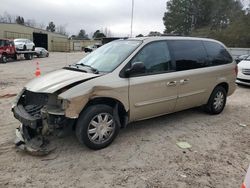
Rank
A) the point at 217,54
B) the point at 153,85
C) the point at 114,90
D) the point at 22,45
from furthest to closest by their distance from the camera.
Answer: the point at 22,45, the point at 217,54, the point at 153,85, the point at 114,90

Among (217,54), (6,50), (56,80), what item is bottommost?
(56,80)

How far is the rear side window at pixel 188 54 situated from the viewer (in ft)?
17.0

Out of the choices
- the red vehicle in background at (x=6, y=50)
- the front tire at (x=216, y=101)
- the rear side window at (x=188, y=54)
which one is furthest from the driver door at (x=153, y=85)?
the red vehicle in background at (x=6, y=50)

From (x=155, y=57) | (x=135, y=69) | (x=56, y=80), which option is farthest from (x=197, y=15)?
(x=56, y=80)

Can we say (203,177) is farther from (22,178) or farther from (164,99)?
(22,178)

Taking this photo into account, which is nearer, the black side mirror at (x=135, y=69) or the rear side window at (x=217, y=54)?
the black side mirror at (x=135, y=69)

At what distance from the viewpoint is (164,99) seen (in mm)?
4945

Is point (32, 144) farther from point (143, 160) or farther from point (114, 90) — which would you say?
point (143, 160)

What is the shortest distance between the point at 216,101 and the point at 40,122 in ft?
13.6

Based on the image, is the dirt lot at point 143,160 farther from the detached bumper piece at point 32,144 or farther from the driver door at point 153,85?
the driver door at point 153,85

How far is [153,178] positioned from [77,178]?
3.34 feet

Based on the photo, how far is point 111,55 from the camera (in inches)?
191

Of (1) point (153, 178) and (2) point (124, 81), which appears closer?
(1) point (153, 178)

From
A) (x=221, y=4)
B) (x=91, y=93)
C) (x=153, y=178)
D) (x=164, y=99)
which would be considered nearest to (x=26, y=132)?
(x=91, y=93)
